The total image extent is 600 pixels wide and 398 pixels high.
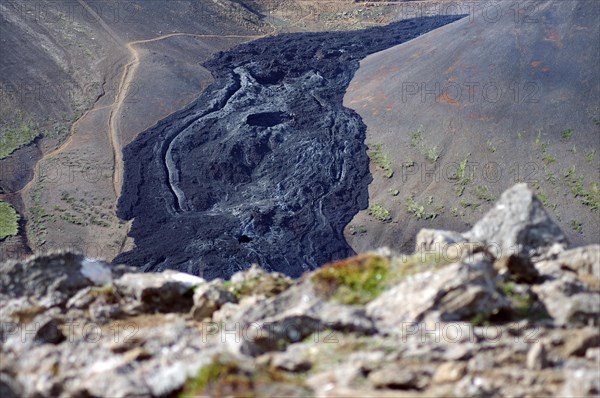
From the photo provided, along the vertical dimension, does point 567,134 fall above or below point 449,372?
above

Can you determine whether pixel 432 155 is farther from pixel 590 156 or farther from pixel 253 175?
pixel 253 175

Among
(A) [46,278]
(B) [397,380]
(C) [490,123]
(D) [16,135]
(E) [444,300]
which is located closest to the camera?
(B) [397,380]

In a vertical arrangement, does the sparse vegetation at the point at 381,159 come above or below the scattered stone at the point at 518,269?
below

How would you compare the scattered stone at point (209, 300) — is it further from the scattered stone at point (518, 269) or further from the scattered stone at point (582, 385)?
the scattered stone at point (582, 385)

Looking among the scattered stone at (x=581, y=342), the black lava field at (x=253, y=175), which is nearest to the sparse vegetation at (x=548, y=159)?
the black lava field at (x=253, y=175)

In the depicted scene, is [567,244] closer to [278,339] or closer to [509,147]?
[278,339]

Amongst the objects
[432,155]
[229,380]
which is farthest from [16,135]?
[229,380]

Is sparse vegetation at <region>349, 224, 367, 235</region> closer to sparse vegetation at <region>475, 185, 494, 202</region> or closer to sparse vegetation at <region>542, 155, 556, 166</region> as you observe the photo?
sparse vegetation at <region>475, 185, 494, 202</region>
